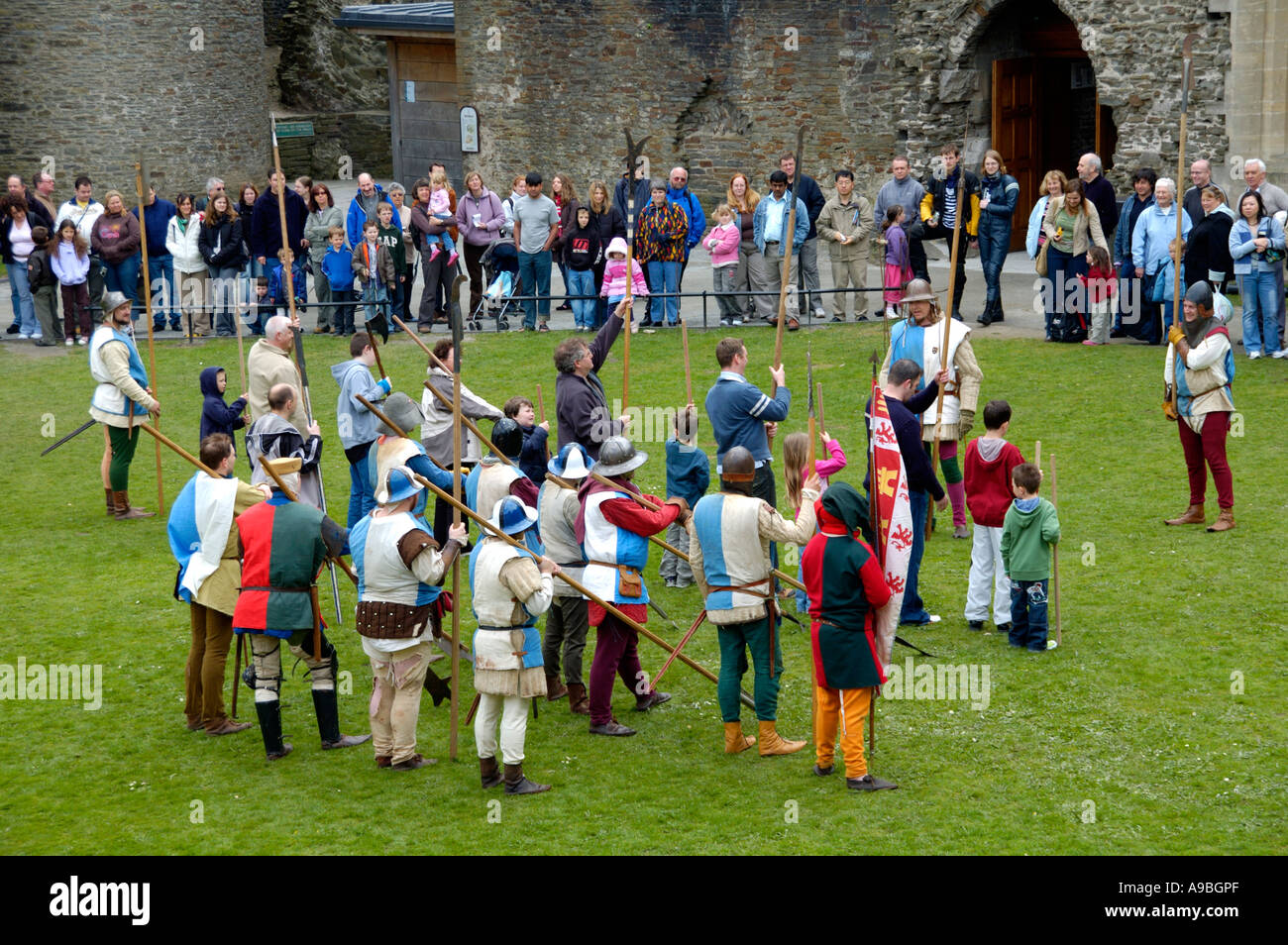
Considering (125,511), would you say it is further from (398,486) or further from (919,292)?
(919,292)

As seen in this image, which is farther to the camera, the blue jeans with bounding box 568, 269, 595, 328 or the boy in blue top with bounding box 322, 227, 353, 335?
the blue jeans with bounding box 568, 269, 595, 328

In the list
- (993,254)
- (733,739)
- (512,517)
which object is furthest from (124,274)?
(733,739)

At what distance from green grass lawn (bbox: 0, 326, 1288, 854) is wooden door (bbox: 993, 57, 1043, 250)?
11057 mm

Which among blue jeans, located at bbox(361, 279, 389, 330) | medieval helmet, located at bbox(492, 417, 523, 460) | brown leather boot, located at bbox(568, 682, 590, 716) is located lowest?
brown leather boot, located at bbox(568, 682, 590, 716)

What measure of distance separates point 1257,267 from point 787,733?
999 cm

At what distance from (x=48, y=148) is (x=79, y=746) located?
23.3 metres

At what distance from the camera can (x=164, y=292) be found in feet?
70.8

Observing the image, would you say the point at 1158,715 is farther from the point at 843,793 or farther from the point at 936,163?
the point at 936,163

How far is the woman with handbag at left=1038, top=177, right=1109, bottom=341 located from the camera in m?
17.5

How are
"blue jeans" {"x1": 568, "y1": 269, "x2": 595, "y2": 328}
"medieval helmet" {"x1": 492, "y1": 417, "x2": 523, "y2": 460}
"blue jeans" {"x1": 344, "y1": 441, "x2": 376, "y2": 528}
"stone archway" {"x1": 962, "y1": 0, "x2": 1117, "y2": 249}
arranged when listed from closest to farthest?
"medieval helmet" {"x1": 492, "y1": 417, "x2": 523, "y2": 460}, "blue jeans" {"x1": 344, "y1": 441, "x2": 376, "y2": 528}, "blue jeans" {"x1": 568, "y1": 269, "x2": 595, "y2": 328}, "stone archway" {"x1": 962, "y1": 0, "x2": 1117, "y2": 249}

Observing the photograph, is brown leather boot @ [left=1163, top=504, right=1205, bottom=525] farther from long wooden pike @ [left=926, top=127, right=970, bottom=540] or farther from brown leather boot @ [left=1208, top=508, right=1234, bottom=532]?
long wooden pike @ [left=926, top=127, right=970, bottom=540]

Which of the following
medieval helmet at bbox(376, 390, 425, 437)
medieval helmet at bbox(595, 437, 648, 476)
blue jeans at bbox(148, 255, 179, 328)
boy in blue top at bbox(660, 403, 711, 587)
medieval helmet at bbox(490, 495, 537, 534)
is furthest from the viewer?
blue jeans at bbox(148, 255, 179, 328)

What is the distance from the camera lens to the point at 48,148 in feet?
96.6

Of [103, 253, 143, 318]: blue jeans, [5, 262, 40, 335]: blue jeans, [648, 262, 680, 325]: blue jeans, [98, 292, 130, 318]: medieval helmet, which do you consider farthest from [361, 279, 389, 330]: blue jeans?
[98, 292, 130, 318]: medieval helmet
